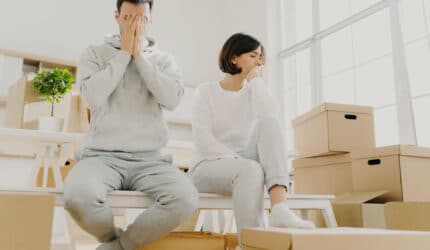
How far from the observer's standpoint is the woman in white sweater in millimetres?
1197

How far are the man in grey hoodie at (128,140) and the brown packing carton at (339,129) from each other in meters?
0.84

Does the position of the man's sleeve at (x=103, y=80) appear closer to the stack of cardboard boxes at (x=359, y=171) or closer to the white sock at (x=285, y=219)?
the white sock at (x=285, y=219)

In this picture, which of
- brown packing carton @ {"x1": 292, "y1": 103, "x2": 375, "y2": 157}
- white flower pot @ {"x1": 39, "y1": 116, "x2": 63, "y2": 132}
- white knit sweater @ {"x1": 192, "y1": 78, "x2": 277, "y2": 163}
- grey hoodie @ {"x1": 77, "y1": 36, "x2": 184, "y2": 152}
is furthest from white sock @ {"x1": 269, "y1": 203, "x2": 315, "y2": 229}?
white flower pot @ {"x1": 39, "y1": 116, "x2": 63, "y2": 132}

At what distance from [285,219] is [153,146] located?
1.55ft

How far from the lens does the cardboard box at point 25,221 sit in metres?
0.96

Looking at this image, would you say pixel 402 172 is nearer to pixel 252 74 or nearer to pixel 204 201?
pixel 252 74

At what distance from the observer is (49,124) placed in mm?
2008

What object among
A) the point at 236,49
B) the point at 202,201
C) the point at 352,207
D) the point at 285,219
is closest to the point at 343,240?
the point at 285,219

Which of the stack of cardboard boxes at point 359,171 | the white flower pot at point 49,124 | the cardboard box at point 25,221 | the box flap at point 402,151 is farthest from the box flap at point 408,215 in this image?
the white flower pot at point 49,124

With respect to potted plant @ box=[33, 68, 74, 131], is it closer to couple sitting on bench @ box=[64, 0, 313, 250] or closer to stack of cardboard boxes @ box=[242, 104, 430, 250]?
couple sitting on bench @ box=[64, 0, 313, 250]

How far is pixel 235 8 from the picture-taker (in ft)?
13.5

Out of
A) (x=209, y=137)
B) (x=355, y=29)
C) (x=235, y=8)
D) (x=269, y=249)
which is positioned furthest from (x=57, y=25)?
(x=269, y=249)

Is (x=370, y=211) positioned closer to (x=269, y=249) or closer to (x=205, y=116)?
(x=205, y=116)

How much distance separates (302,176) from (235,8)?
2431 millimetres
